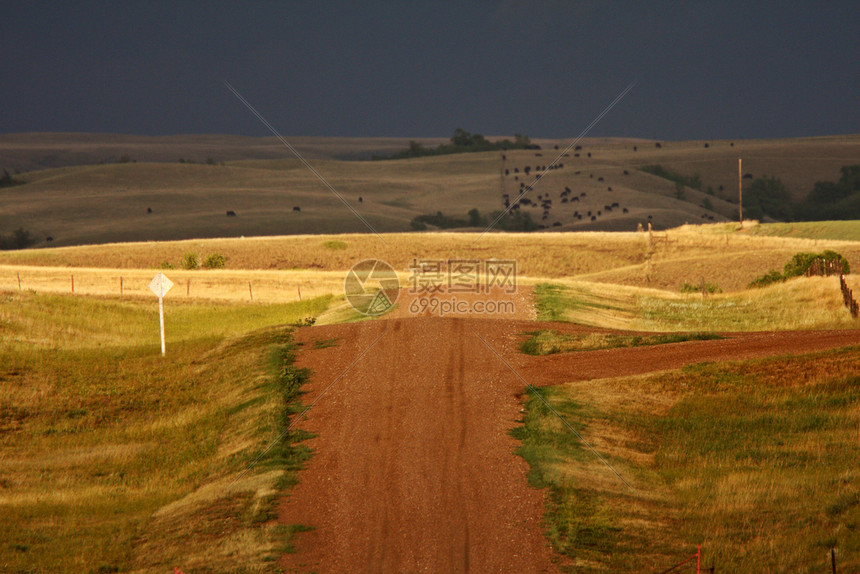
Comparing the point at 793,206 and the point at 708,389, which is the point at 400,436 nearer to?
the point at 708,389

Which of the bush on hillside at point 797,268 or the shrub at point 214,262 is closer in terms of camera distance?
the bush on hillside at point 797,268

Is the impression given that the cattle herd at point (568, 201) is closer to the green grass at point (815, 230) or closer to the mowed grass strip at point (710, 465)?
the green grass at point (815, 230)

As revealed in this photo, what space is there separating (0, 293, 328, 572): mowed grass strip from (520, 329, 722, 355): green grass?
6.16 m

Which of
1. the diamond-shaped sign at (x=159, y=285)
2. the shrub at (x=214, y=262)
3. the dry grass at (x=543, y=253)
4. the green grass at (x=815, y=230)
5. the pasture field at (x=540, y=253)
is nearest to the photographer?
the diamond-shaped sign at (x=159, y=285)

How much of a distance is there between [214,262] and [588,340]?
46.9m

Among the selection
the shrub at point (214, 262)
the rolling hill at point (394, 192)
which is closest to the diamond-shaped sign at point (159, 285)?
the shrub at point (214, 262)

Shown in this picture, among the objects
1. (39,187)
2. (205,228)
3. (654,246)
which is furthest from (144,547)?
(39,187)

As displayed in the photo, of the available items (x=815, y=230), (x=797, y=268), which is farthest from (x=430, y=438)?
(x=815, y=230)

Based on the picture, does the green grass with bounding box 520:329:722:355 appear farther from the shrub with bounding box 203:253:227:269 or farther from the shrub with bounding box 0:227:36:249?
the shrub with bounding box 0:227:36:249

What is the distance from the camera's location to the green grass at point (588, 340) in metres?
23.9

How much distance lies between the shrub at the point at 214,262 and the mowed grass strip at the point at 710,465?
164ft

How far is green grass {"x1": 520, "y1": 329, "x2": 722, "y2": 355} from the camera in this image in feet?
78.5

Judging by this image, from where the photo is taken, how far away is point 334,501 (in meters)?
14.0

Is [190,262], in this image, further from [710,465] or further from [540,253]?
[710,465]
